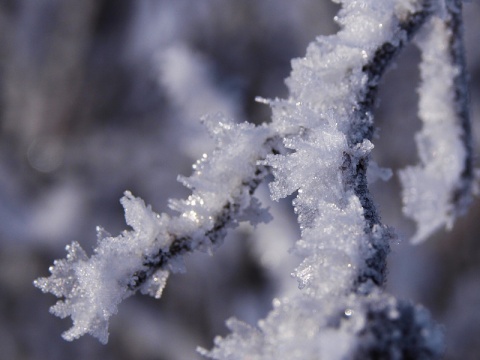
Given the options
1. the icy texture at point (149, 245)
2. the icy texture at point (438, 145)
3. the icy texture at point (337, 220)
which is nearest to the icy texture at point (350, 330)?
the icy texture at point (337, 220)

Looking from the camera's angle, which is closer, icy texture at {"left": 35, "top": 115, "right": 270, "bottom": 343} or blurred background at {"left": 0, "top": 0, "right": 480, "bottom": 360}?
icy texture at {"left": 35, "top": 115, "right": 270, "bottom": 343}

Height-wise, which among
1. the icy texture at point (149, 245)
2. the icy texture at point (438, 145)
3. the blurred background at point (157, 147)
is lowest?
the icy texture at point (149, 245)

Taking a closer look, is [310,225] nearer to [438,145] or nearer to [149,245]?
[149,245]

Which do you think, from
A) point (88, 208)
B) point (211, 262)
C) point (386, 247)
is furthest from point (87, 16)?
point (386, 247)

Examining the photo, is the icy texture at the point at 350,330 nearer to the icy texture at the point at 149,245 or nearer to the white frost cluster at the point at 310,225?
the white frost cluster at the point at 310,225

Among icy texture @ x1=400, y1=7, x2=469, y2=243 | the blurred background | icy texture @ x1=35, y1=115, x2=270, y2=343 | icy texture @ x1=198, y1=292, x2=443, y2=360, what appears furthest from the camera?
the blurred background

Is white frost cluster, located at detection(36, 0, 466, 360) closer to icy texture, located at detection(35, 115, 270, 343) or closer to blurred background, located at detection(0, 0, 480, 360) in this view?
icy texture, located at detection(35, 115, 270, 343)

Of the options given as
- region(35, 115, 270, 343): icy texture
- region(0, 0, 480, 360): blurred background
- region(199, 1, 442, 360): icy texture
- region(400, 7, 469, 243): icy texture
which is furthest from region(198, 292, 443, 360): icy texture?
region(0, 0, 480, 360): blurred background
